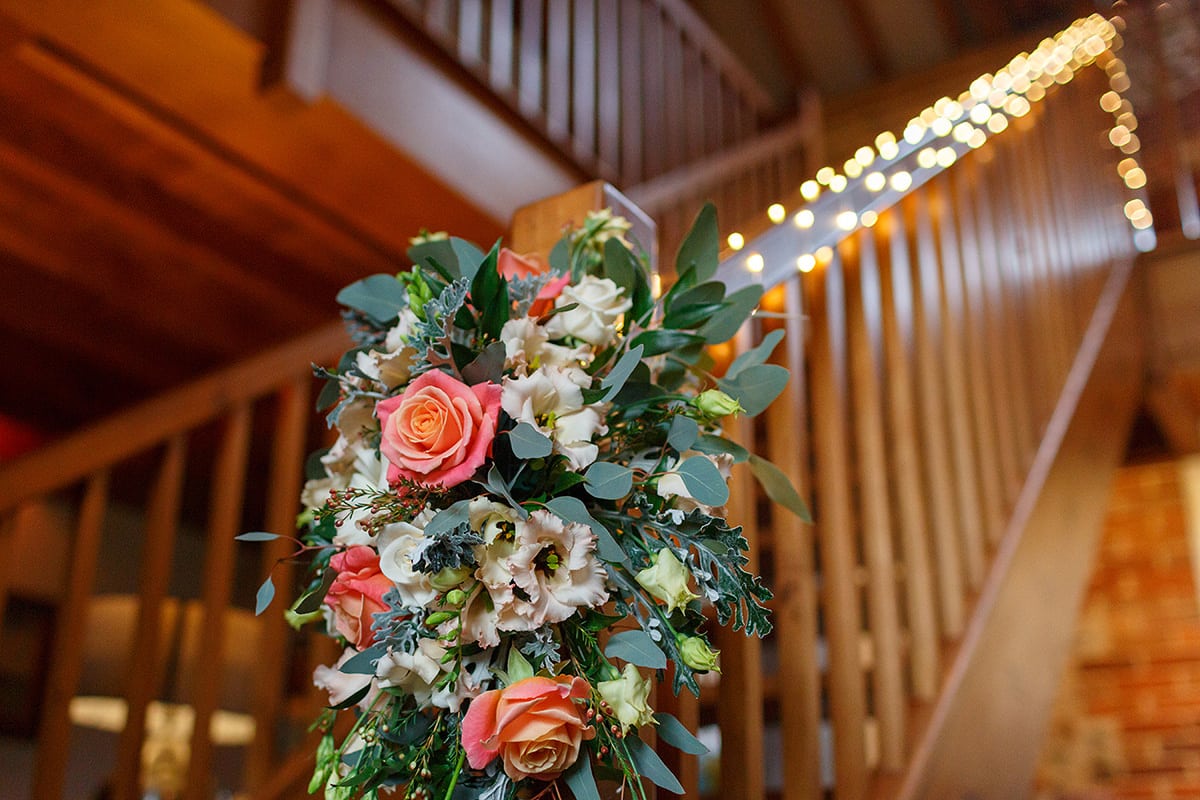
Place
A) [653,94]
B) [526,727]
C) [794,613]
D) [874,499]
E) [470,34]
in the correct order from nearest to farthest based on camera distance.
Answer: [526,727] → [794,613] → [874,499] → [470,34] → [653,94]

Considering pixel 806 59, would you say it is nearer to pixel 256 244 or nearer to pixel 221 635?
pixel 256 244

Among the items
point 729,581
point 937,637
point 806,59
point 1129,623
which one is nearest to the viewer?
point 729,581

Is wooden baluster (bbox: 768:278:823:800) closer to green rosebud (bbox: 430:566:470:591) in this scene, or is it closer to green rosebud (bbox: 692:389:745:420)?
green rosebud (bbox: 692:389:745:420)

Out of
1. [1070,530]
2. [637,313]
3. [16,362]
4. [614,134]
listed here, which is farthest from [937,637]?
[16,362]

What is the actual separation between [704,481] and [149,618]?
4.62 feet

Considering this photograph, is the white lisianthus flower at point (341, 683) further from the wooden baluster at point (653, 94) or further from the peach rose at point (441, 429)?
the wooden baluster at point (653, 94)

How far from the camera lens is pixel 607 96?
356 cm

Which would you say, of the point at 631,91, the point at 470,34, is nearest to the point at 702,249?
the point at 470,34

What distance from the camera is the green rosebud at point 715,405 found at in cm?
97

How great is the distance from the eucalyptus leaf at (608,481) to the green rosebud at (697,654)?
0.43ft

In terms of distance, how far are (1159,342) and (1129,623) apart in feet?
3.90

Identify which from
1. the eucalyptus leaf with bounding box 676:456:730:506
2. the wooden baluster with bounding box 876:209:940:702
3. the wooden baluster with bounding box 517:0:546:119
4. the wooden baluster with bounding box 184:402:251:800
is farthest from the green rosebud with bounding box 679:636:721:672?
the wooden baluster with bounding box 517:0:546:119

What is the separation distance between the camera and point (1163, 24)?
4273 mm

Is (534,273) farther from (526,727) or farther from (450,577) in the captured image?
(526,727)
